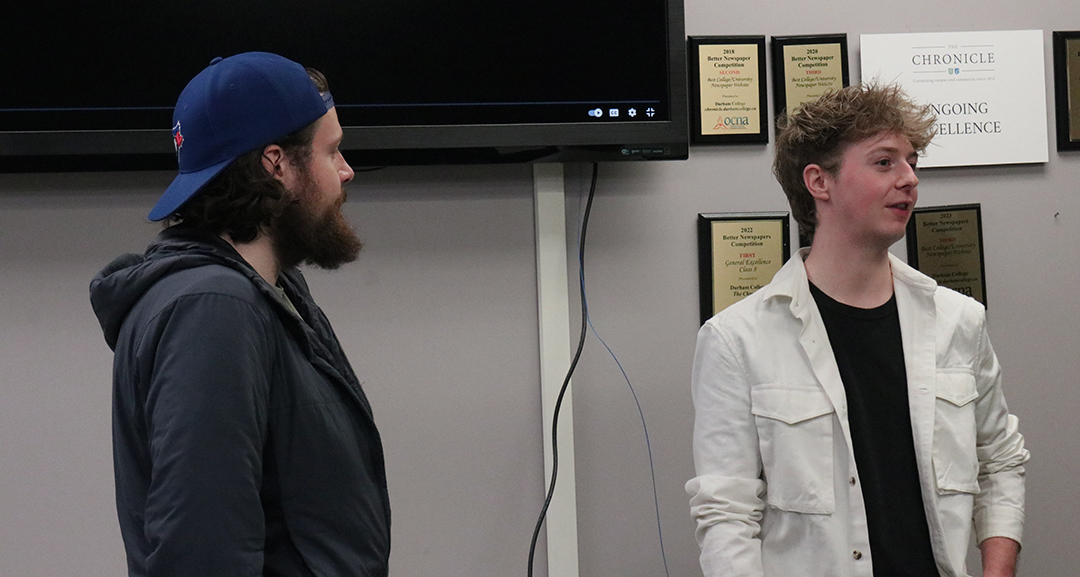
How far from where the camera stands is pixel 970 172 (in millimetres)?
2225

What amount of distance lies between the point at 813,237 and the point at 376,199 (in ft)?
3.15

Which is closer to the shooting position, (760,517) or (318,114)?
(318,114)

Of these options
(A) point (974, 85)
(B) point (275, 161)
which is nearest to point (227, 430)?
(B) point (275, 161)

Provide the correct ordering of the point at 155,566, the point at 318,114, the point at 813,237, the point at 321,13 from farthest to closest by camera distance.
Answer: the point at 321,13 → the point at 813,237 → the point at 318,114 → the point at 155,566

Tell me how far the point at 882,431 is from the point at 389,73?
3.97 ft

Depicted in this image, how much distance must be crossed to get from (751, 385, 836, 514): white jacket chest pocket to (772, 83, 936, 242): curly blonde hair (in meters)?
0.37

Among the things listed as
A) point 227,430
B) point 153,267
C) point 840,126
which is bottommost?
point 227,430

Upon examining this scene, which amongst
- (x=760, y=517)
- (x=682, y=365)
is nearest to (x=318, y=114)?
(x=760, y=517)

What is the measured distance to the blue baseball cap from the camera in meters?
1.19

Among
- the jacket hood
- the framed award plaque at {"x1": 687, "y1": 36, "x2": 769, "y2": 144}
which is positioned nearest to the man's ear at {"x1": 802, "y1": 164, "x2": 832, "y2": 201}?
the framed award plaque at {"x1": 687, "y1": 36, "x2": 769, "y2": 144}

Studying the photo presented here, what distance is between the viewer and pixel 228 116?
3.90ft

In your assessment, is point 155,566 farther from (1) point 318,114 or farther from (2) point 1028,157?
(2) point 1028,157

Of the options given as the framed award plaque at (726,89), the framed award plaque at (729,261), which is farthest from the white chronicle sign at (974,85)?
the framed award plaque at (729,261)

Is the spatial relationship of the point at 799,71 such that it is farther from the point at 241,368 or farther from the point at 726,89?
the point at 241,368
